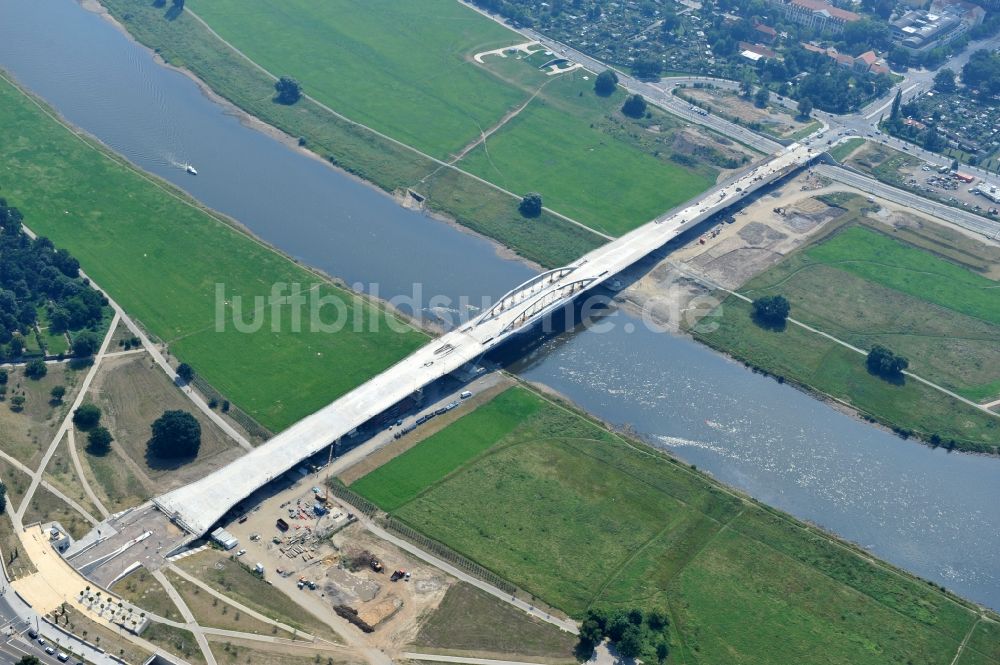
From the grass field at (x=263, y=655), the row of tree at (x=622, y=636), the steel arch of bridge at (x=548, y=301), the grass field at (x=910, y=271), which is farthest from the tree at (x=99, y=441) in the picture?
the grass field at (x=910, y=271)

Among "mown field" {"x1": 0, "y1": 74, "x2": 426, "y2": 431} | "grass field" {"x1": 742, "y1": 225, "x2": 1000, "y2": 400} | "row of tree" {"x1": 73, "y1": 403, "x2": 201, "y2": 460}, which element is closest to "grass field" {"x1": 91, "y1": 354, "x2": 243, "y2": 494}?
"row of tree" {"x1": 73, "y1": 403, "x2": 201, "y2": 460}

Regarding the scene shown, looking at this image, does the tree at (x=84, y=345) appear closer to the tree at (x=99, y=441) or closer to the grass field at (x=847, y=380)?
the tree at (x=99, y=441)

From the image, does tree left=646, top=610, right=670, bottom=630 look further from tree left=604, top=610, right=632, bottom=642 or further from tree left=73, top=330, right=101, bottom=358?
tree left=73, top=330, right=101, bottom=358

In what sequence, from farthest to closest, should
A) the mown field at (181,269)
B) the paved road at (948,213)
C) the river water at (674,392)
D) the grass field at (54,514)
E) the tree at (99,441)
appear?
the paved road at (948,213) → the mown field at (181,269) → the river water at (674,392) → the tree at (99,441) → the grass field at (54,514)

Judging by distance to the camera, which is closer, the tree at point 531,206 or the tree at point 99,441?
the tree at point 99,441

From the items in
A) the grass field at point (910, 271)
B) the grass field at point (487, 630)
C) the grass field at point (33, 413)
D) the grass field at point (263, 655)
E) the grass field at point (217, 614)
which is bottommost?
the grass field at point (487, 630)

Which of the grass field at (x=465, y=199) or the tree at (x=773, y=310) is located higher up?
the grass field at (x=465, y=199)

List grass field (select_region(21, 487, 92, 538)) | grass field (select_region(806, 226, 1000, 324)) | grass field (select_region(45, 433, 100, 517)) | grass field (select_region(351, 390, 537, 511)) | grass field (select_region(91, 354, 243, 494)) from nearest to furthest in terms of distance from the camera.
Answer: grass field (select_region(21, 487, 92, 538)) → grass field (select_region(45, 433, 100, 517)) → grass field (select_region(91, 354, 243, 494)) → grass field (select_region(351, 390, 537, 511)) → grass field (select_region(806, 226, 1000, 324))

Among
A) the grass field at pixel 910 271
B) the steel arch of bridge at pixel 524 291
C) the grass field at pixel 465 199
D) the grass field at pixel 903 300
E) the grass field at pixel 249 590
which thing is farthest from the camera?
the grass field at pixel 465 199
